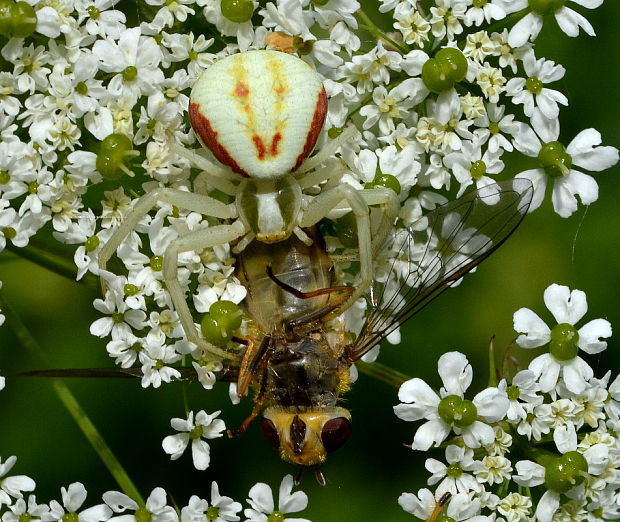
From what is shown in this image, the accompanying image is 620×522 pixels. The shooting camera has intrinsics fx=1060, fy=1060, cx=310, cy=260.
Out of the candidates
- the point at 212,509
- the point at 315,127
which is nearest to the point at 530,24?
the point at 315,127

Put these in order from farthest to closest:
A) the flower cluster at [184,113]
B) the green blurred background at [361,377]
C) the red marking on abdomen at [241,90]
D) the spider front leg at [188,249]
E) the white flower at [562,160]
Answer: the green blurred background at [361,377] < the white flower at [562,160] < the flower cluster at [184,113] < the spider front leg at [188,249] < the red marking on abdomen at [241,90]

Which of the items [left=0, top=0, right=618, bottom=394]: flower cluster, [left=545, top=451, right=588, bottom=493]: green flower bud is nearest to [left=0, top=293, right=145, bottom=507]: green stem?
[left=0, top=0, right=618, bottom=394]: flower cluster

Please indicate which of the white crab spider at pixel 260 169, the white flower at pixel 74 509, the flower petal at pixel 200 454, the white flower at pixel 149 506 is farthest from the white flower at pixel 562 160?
the white flower at pixel 74 509

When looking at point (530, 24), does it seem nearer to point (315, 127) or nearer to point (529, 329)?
point (315, 127)

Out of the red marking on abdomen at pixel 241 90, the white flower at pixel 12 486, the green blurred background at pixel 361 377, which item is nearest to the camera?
the red marking on abdomen at pixel 241 90

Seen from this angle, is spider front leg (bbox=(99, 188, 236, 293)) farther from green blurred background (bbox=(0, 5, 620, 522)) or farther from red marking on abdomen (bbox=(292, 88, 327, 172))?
green blurred background (bbox=(0, 5, 620, 522))

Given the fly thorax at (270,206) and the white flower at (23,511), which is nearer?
the fly thorax at (270,206)

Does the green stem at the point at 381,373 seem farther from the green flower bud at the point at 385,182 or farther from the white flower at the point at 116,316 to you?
the white flower at the point at 116,316
